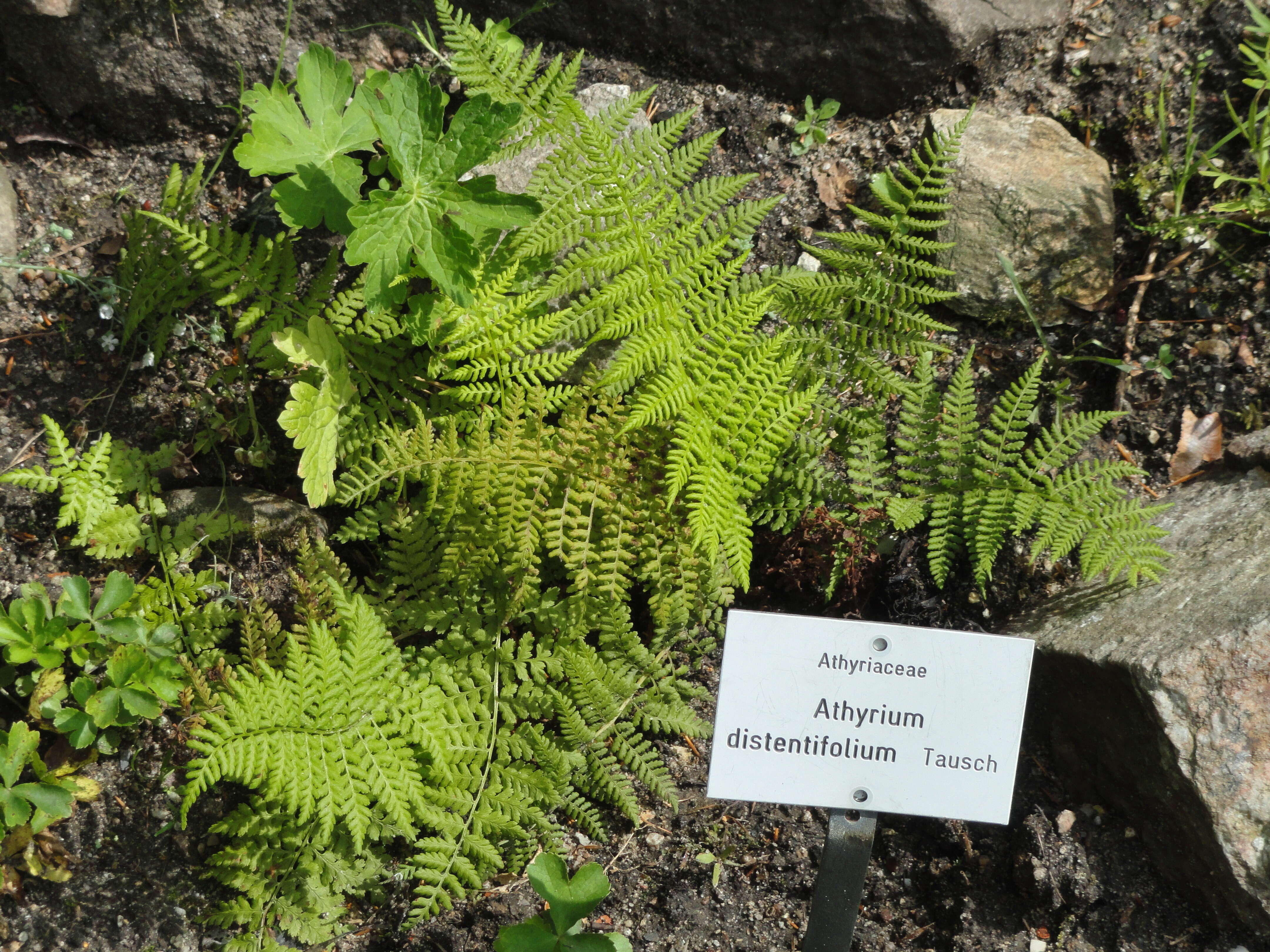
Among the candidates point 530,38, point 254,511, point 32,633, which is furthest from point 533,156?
point 32,633

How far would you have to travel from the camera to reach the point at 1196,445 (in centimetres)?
319

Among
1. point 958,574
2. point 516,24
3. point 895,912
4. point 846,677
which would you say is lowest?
point 895,912

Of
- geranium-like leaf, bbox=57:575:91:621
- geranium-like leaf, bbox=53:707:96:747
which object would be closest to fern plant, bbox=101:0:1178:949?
geranium-like leaf, bbox=53:707:96:747

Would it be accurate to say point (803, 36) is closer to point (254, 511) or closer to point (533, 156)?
point (533, 156)

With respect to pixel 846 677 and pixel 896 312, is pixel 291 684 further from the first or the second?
pixel 896 312

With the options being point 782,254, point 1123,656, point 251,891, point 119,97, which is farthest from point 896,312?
point 119,97

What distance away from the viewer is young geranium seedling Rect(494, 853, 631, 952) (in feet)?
7.50

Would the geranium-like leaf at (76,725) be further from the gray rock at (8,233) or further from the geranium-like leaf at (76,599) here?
the gray rock at (8,233)

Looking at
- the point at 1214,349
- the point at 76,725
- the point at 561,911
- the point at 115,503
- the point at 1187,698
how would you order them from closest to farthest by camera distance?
1. the point at 561,911
2. the point at 1187,698
3. the point at 76,725
4. the point at 115,503
5. the point at 1214,349

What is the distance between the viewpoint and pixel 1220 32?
343cm

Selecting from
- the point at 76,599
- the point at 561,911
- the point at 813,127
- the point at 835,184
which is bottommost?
the point at 561,911

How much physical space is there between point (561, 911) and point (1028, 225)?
2760 mm

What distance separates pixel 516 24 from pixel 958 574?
8.48ft

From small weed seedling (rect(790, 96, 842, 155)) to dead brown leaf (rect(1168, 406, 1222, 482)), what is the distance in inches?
66.7
